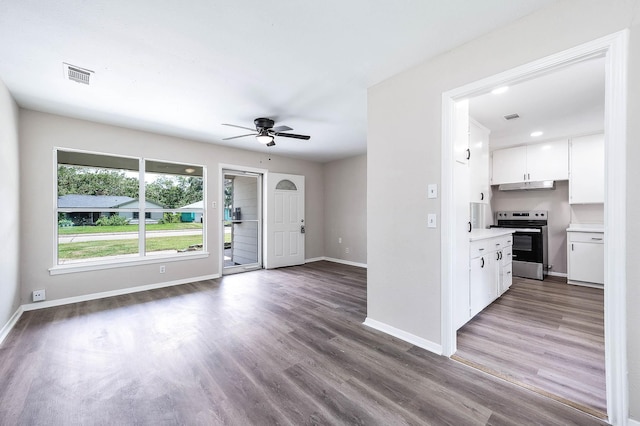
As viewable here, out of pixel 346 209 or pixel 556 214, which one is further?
pixel 346 209

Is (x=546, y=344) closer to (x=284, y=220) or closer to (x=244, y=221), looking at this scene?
(x=284, y=220)

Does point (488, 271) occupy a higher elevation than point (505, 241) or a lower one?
lower

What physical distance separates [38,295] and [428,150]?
4932 mm

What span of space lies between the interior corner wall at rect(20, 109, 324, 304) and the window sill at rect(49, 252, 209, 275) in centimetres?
5

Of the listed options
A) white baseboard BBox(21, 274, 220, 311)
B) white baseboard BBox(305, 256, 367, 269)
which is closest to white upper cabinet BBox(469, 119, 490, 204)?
white baseboard BBox(305, 256, 367, 269)

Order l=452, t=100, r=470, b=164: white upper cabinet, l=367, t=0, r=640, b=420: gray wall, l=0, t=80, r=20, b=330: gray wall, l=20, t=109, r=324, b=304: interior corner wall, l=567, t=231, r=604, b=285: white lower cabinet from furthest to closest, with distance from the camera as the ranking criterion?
1. l=567, t=231, r=604, b=285: white lower cabinet
2. l=20, t=109, r=324, b=304: interior corner wall
3. l=0, t=80, r=20, b=330: gray wall
4. l=452, t=100, r=470, b=164: white upper cabinet
5. l=367, t=0, r=640, b=420: gray wall

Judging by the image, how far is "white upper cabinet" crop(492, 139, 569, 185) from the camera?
4.50m

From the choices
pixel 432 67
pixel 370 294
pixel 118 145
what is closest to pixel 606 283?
pixel 370 294

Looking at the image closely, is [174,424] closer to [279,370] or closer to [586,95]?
[279,370]

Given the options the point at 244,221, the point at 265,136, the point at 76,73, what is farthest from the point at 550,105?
the point at 244,221

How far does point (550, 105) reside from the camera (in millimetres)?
3150

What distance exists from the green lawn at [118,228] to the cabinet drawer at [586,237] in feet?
20.7

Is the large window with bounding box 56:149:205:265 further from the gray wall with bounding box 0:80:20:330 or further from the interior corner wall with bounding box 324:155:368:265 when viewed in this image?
the interior corner wall with bounding box 324:155:368:265

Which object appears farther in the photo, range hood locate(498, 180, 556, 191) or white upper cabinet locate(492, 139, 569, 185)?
range hood locate(498, 180, 556, 191)
